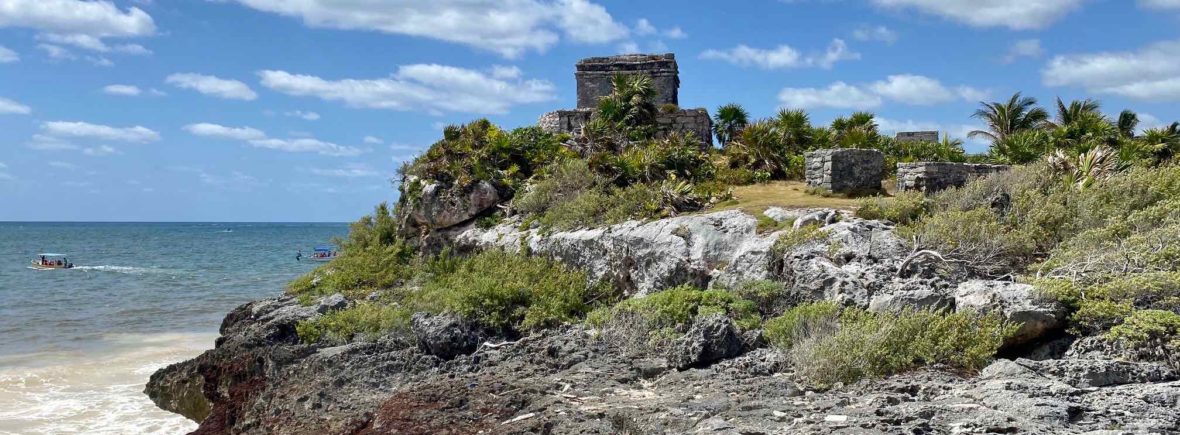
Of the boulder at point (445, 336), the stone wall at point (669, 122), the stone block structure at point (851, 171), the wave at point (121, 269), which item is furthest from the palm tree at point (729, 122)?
the wave at point (121, 269)

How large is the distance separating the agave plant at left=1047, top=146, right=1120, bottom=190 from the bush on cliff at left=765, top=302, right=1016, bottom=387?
609cm

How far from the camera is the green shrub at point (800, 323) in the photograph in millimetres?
9297

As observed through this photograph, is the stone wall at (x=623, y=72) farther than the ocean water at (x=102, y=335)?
Yes

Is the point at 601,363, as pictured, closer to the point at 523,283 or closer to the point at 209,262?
the point at 523,283

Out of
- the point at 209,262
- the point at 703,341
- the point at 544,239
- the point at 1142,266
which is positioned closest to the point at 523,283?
the point at 544,239

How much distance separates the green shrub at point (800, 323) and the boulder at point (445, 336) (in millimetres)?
4615

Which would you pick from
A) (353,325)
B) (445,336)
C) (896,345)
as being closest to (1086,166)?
(896,345)

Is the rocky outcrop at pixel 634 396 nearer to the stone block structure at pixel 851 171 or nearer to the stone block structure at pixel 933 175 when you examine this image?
the stone block structure at pixel 933 175

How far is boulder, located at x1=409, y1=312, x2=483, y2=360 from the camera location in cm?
1164

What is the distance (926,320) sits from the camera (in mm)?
8781

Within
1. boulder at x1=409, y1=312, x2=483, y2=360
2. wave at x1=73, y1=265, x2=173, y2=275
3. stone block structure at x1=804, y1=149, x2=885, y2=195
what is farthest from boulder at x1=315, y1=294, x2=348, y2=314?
wave at x1=73, y1=265, x2=173, y2=275

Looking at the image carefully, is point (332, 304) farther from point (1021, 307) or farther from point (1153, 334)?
point (1153, 334)

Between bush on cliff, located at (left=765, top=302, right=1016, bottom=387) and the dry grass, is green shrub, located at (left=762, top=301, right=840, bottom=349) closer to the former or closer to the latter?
bush on cliff, located at (left=765, top=302, right=1016, bottom=387)

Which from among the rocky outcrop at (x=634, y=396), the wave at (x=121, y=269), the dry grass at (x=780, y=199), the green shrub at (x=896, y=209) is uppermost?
the dry grass at (x=780, y=199)
